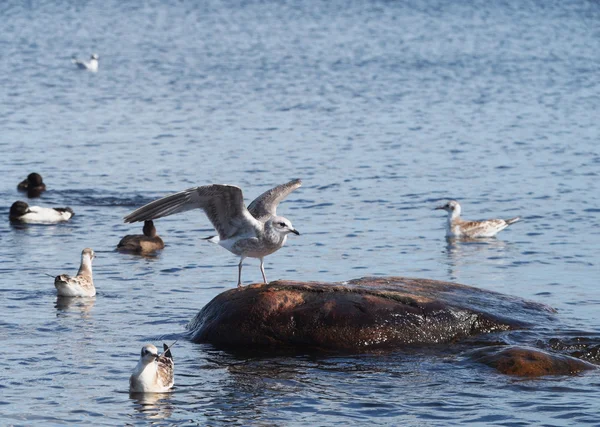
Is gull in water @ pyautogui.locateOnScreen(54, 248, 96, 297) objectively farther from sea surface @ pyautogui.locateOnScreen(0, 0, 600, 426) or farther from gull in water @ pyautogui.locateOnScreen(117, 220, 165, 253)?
gull in water @ pyautogui.locateOnScreen(117, 220, 165, 253)

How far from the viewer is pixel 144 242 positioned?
17422mm

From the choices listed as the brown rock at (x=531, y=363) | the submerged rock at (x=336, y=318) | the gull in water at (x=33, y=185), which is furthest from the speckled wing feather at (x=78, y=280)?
the gull in water at (x=33, y=185)

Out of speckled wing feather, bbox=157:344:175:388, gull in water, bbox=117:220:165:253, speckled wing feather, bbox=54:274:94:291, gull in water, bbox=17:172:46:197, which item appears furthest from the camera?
gull in water, bbox=17:172:46:197

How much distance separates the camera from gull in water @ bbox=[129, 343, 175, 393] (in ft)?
34.7

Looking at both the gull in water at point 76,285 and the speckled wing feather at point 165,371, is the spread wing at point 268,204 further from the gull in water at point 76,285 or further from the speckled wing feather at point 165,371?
the gull in water at point 76,285

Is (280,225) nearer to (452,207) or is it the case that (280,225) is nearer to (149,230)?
(149,230)

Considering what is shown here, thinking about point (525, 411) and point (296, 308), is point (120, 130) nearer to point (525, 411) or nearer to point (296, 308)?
point (296, 308)

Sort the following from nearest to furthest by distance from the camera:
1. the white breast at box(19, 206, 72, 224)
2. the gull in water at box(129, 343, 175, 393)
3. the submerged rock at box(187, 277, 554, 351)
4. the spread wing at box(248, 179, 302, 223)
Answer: the gull in water at box(129, 343, 175, 393) → the submerged rock at box(187, 277, 554, 351) → the spread wing at box(248, 179, 302, 223) → the white breast at box(19, 206, 72, 224)

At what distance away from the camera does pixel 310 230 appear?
1902 centimetres

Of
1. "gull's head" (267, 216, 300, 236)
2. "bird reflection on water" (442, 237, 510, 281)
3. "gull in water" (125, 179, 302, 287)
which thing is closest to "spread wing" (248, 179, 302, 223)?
"gull in water" (125, 179, 302, 287)

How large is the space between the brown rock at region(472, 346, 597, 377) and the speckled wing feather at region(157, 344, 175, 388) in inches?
120

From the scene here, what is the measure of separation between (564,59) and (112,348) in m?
33.7

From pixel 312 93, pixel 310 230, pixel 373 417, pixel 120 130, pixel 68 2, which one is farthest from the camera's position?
pixel 68 2

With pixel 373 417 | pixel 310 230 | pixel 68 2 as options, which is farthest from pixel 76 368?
pixel 68 2
